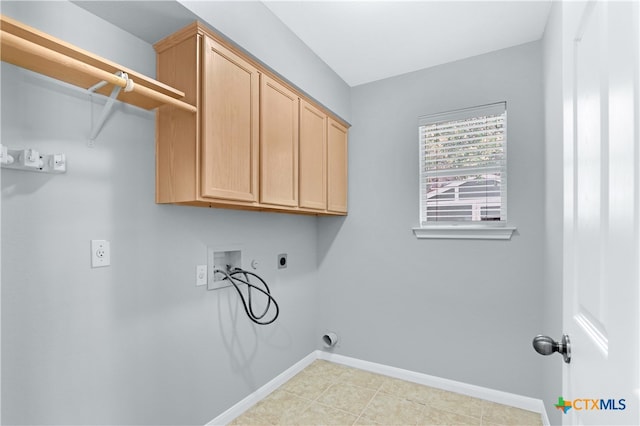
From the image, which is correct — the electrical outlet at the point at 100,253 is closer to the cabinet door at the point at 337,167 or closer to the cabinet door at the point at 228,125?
the cabinet door at the point at 228,125

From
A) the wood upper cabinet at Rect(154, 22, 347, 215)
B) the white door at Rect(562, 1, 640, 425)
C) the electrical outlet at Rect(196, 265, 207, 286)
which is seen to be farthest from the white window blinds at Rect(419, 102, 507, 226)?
the electrical outlet at Rect(196, 265, 207, 286)

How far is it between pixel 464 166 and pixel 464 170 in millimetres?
32

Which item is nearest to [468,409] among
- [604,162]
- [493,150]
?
[493,150]

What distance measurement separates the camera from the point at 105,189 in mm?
1423

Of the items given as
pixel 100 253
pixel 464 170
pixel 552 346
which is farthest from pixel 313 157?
pixel 552 346

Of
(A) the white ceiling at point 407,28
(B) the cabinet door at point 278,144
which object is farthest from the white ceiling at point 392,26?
(B) the cabinet door at point 278,144

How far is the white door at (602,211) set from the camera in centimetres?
42

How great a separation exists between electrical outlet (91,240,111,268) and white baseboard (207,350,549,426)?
1152 millimetres

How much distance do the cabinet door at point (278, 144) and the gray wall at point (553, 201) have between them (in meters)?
1.46

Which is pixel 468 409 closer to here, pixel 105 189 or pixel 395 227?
pixel 395 227

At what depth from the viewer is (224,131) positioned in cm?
158

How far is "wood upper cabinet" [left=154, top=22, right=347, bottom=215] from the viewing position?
1484 mm

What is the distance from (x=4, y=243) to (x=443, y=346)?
256 cm

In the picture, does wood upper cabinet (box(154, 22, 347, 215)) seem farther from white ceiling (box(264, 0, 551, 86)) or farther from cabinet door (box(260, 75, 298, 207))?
white ceiling (box(264, 0, 551, 86))
